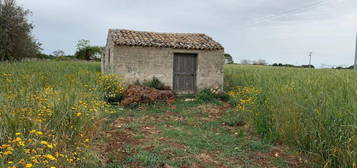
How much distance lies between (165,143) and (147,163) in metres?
1.14

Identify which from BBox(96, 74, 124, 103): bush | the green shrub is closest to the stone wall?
the green shrub

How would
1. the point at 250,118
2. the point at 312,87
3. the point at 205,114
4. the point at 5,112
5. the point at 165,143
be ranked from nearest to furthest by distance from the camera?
the point at 5,112 < the point at 165,143 < the point at 312,87 < the point at 250,118 < the point at 205,114

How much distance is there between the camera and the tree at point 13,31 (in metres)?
19.5

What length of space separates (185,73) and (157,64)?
145 cm

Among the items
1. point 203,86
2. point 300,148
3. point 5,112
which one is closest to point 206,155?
point 300,148

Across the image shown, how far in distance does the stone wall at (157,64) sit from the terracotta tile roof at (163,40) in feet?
0.80

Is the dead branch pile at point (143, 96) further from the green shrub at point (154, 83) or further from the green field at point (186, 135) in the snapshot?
the green field at point (186, 135)

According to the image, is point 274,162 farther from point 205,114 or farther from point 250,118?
point 205,114

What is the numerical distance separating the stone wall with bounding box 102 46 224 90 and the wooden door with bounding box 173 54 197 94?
0.27 meters

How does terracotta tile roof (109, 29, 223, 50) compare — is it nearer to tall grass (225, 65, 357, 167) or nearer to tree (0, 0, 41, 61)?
tall grass (225, 65, 357, 167)

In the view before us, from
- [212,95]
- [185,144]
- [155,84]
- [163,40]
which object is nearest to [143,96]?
[155,84]

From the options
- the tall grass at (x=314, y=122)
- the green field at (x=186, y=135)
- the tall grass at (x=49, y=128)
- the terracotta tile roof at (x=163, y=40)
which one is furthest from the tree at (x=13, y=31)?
the tall grass at (x=314, y=122)

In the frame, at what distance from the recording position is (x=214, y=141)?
558cm

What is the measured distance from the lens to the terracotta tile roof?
10.8 meters
